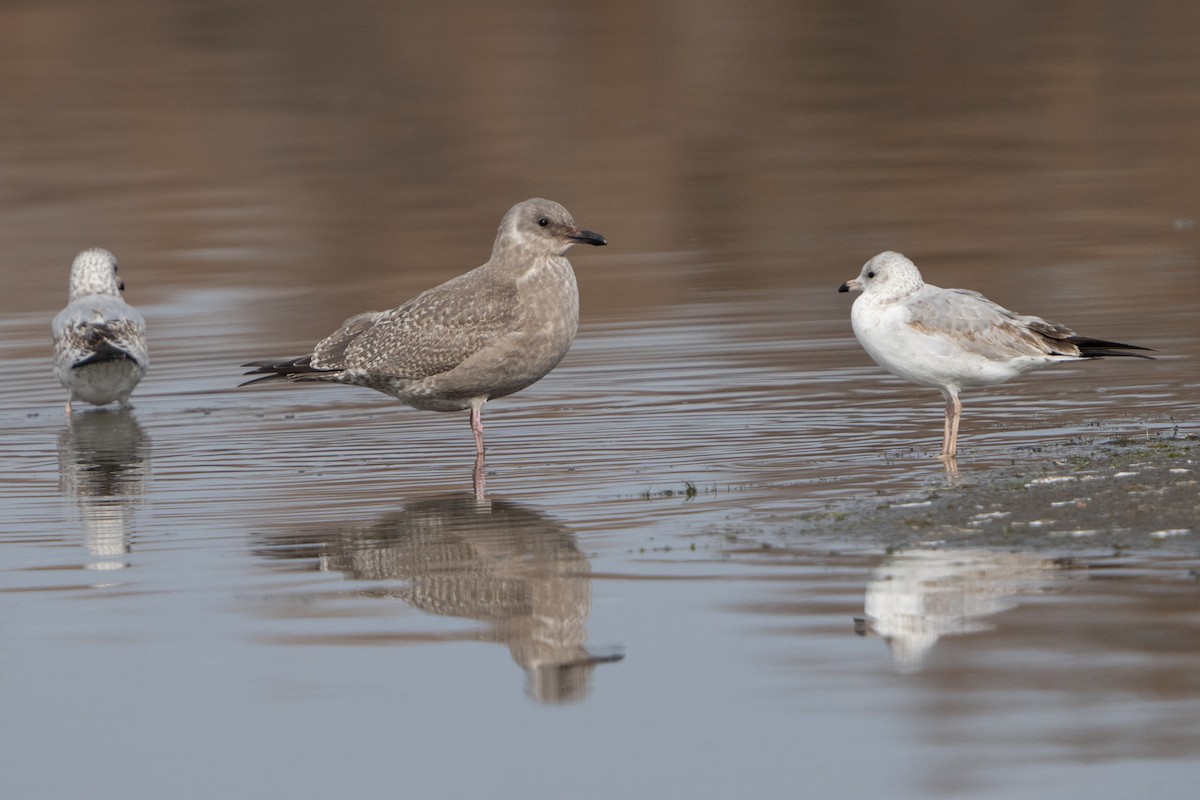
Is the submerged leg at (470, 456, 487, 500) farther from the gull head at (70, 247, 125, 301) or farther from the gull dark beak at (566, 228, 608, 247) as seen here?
the gull head at (70, 247, 125, 301)

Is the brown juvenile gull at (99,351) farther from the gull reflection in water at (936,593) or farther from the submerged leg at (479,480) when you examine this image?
the gull reflection in water at (936,593)

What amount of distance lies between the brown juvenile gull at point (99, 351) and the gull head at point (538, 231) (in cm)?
346

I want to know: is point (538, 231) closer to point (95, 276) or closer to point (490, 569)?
point (490, 569)

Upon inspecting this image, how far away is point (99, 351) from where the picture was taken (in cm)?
1307

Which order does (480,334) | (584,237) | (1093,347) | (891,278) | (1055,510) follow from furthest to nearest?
1. (584,237)
2. (480,334)
3. (891,278)
4. (1093,347)
5. (1055,510)

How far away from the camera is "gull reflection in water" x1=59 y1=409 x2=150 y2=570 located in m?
9.00

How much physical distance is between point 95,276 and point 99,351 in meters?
2.17

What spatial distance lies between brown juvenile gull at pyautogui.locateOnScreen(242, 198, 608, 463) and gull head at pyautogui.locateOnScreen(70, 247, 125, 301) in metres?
4.22

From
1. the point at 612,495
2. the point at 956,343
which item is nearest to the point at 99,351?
the point at 612,495

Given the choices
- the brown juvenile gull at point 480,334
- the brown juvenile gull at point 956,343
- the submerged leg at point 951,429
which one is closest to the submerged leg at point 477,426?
the brown juvenile gull at point 480,334

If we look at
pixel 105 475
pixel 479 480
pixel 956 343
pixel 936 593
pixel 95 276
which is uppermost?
pixel 95 276

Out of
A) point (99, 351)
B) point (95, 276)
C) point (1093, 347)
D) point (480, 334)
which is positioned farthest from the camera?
point (95, 276)

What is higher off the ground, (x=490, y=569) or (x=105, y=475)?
(x=105, y=475)

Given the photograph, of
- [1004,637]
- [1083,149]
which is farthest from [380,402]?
[1083,149]
